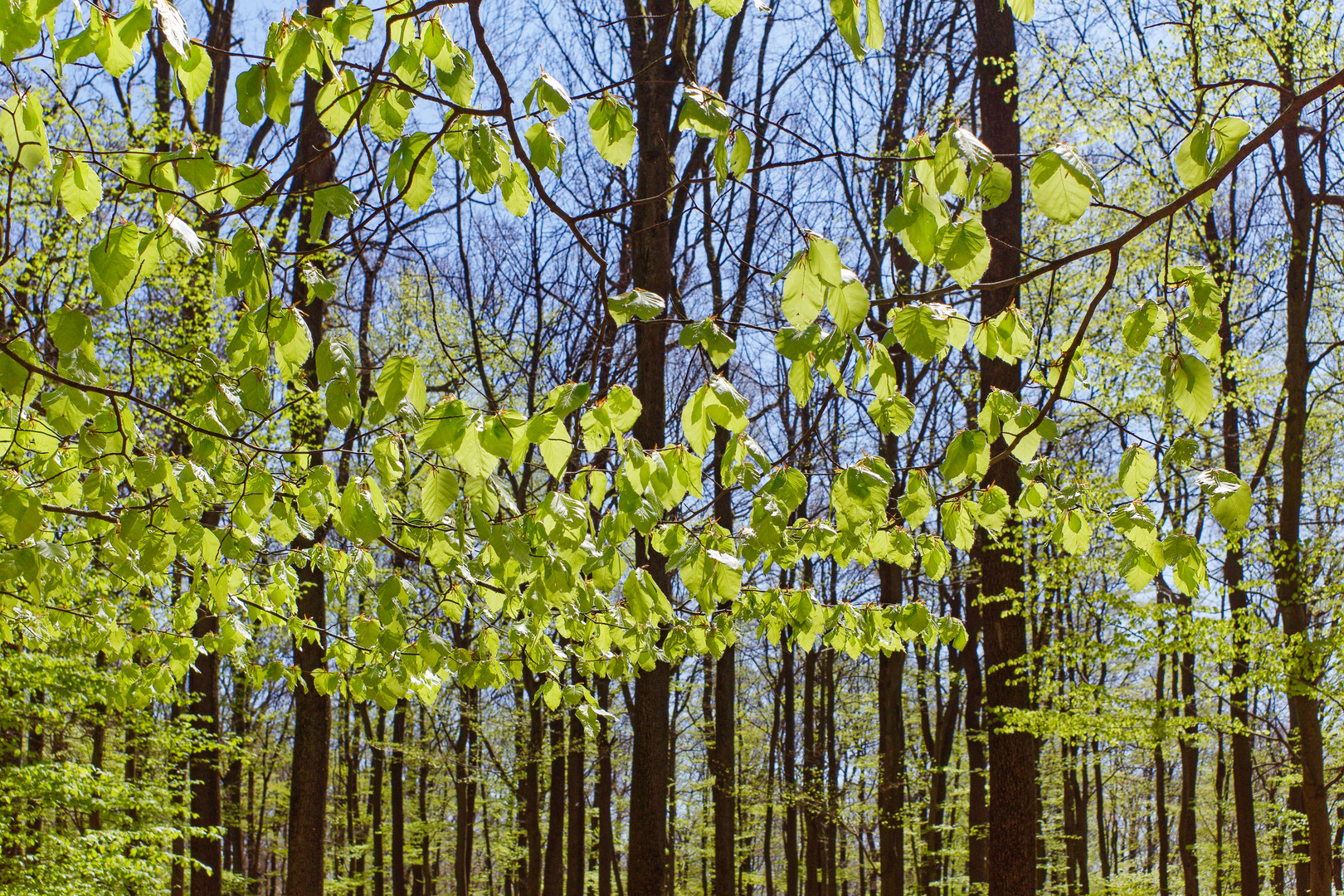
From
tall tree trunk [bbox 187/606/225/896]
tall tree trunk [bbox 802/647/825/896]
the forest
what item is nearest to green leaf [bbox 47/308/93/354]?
the forest

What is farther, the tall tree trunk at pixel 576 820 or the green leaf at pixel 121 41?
the tall tree trunk at pixel 576 820

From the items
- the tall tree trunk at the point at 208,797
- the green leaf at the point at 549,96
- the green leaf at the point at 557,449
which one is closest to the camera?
the green leaf at the point at 549,96

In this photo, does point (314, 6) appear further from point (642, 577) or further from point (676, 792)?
point (676, 792)

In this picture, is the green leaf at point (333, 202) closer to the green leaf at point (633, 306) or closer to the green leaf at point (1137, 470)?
the green leaf at point (633, 306)

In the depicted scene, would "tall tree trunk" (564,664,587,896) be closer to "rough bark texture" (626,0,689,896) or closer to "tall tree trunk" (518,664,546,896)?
"tall tree trunk" (518,664,546,896)

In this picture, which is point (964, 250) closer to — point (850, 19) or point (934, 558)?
point (850, 19)

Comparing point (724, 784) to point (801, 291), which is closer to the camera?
point (801, 291)

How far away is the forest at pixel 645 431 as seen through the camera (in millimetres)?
2207

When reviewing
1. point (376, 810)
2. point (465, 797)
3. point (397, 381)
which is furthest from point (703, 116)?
point (376, 810)

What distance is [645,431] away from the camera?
7148mm

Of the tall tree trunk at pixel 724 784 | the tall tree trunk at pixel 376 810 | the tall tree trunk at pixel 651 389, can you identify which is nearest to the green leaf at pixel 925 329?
the tall tree trunk at pixel 651 389

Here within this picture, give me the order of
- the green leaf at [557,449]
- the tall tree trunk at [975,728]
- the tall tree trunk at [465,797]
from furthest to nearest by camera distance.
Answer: the tall tree trunk at [465,797] < the tall tree trunk at [975,728] < the green leaf at [557,449]

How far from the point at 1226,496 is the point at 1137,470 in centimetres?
33

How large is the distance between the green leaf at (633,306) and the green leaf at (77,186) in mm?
1441
